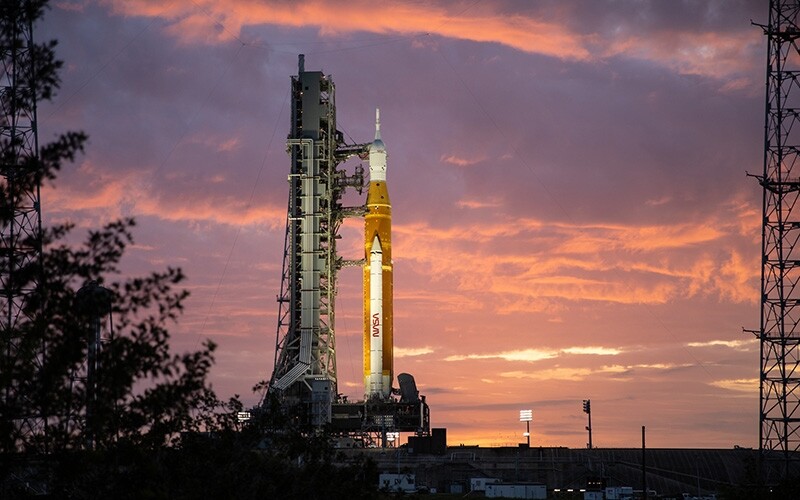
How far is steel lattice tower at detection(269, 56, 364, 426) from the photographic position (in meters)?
121

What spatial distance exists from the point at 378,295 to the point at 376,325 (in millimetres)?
2867

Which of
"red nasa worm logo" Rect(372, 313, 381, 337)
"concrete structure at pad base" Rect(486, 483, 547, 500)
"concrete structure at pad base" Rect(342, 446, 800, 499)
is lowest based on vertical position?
"concrete structure at pad base" Rect(486, 483, 547, 500)

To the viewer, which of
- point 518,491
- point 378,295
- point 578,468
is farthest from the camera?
point 378,295

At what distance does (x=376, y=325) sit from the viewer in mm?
123500

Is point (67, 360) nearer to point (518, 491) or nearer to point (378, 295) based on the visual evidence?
point (518, 491)

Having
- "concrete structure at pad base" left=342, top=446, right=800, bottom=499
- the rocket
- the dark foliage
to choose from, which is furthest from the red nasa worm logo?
the dark foliage

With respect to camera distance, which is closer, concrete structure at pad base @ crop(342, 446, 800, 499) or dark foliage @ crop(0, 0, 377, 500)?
dark foliage @ crop(0, 0, 377, 500)

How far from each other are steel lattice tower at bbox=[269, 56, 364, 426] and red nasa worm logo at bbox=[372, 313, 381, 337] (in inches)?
155

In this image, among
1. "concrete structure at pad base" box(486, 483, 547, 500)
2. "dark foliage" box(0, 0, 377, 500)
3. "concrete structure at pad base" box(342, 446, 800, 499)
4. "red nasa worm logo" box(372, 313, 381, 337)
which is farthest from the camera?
"red nasa worm logo" box(372, 313, 381, 337)

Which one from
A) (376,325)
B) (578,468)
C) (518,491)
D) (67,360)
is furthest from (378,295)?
(67,360)

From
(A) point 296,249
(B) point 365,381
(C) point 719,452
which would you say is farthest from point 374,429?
(C) point 719,452

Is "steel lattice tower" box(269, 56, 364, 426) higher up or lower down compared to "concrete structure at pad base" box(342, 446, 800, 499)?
higher up

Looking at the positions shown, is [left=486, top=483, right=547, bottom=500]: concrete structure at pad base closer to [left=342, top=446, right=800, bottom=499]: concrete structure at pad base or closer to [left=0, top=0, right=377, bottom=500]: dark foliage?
[left=342, top=446, right=800, bottom=499]: concrete structure at pad base

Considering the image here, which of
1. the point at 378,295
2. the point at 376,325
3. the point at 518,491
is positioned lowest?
the point at 518,491
